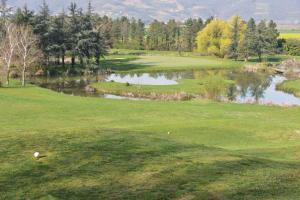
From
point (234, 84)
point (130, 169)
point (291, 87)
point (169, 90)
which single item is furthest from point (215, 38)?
point (130, 169)

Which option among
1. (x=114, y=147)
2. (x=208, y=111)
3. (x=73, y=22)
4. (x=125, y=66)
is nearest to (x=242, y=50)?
(x=125, y=66)

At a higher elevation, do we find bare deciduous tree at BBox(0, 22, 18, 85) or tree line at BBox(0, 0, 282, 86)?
tree line at BBox(0, 0, 282, 86)

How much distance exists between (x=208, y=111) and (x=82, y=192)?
3178 centimetres

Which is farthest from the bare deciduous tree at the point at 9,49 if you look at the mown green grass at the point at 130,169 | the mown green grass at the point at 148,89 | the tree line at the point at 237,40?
the tree line at the point at 237,40

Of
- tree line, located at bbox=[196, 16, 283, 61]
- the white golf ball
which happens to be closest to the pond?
tree line, located at bbox=[196, 16, 283, 61]

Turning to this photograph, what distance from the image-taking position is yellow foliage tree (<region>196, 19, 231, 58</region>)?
445 feet

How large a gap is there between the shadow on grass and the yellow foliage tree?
120711 millimetres

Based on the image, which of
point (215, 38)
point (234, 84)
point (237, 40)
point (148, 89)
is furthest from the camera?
point (215, 38)

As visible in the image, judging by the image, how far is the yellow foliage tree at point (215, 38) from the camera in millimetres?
135625

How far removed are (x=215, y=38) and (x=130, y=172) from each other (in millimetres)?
129056

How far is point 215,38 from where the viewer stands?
140 m

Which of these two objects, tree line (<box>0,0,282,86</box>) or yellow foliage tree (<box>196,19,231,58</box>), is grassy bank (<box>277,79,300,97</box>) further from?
yellow foliage tree (<box>196,19,231,58</box>)

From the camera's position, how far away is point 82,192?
11.9 m

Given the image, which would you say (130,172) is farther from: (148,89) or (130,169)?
(148,89)
